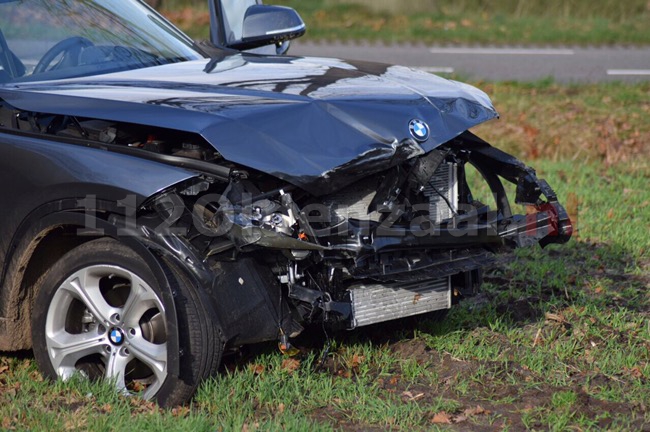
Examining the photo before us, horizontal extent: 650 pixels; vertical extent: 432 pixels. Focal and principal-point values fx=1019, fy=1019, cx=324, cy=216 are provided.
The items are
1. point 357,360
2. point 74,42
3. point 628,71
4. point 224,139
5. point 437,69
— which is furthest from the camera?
point 437,69

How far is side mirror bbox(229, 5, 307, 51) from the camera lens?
575 centimetres

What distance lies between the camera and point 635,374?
4.45 meters

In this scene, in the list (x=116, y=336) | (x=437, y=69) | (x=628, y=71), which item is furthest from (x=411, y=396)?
(x=628, y=71)

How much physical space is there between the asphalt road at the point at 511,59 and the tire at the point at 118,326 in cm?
851

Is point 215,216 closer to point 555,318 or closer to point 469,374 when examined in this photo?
point 469,374

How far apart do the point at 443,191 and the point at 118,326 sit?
158 centimetres

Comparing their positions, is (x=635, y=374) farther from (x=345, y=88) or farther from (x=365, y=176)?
(x=345, y=88)

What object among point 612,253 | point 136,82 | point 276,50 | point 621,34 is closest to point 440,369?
point 136,82

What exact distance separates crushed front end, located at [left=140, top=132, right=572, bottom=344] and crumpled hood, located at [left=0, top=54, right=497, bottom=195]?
122 mm

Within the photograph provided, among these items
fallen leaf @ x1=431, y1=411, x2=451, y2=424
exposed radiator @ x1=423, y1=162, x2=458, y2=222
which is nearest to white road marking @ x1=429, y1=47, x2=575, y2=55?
exposed radiator @ x1=423, y1=162, x2=458, y2=222

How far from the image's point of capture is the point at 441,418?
3.97m

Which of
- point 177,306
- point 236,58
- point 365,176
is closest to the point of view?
point 177,306

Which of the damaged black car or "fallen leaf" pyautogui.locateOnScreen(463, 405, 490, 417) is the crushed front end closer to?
Result: the damaged black car

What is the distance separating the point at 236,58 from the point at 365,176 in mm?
1436
